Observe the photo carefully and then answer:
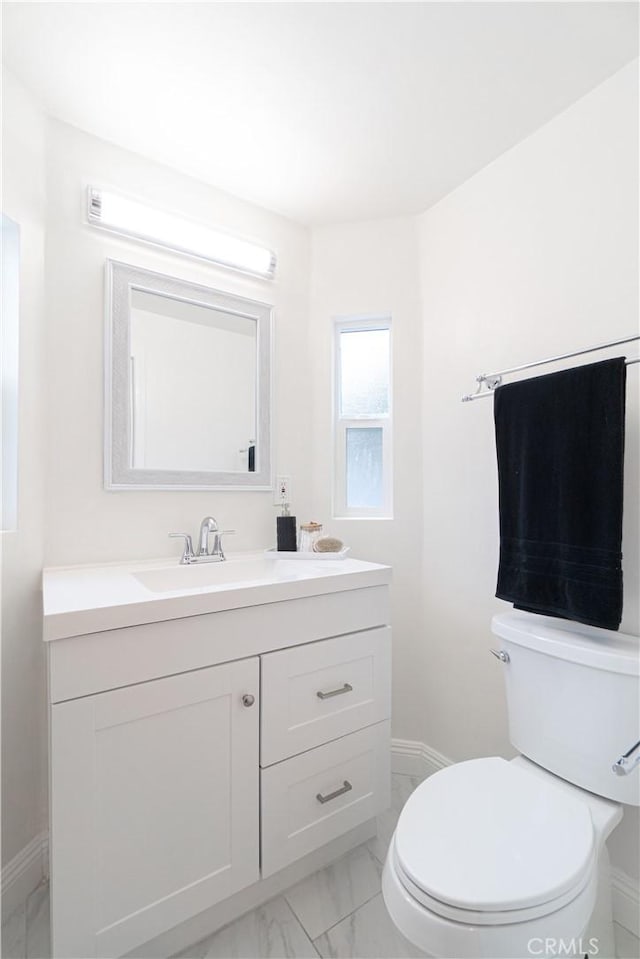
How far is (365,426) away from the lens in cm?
203

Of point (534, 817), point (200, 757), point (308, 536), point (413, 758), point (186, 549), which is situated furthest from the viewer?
point (413, 758)

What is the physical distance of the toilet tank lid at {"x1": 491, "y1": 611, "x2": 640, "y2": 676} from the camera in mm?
1097

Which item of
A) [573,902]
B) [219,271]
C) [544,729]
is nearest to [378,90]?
[219,271]

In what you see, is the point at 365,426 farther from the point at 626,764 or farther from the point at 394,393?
the point at 626,764

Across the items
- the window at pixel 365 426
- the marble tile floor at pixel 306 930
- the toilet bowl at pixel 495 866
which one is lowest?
the marble tile floor at pixel 306 930

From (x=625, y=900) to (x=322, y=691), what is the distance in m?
0.96

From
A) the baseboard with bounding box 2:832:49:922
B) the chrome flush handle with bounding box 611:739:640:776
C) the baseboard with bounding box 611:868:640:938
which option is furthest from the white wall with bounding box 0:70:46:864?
the baseboard with bounding box 611:868:640:938

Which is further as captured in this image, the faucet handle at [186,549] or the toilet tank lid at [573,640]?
the faucet handle at [186,549]

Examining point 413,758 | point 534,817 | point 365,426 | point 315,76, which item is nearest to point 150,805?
point 534,817

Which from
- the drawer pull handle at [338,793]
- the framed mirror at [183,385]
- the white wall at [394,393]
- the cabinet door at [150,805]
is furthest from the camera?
the white wall at [394,393]

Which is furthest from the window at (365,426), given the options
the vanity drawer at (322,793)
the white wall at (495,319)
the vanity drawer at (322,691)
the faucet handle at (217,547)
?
the vanity drawer at (322,793)

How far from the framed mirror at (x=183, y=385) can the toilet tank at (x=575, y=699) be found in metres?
1.10

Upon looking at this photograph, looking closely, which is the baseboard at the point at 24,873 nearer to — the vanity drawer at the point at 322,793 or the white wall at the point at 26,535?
the white wall at the point at 26,535

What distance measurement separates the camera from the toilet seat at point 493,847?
2.63 ft
